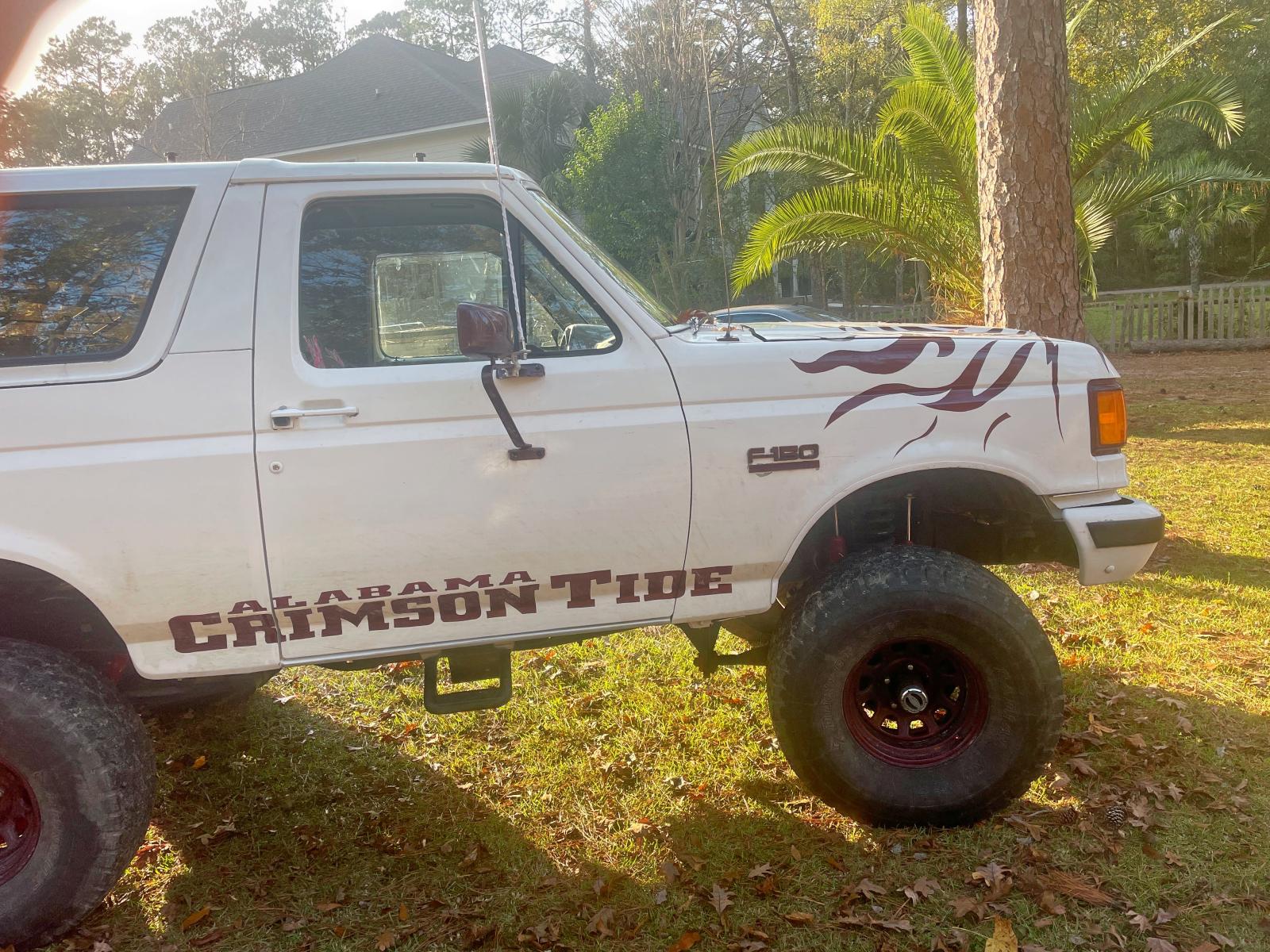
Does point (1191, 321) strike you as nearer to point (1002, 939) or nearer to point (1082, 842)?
point (1082, 842)

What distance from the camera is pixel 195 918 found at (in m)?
3.16

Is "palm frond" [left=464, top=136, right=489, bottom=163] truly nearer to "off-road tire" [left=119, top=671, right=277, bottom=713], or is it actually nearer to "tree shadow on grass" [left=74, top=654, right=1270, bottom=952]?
"off-road tire" [left=119, top=671, right=277, bottom=713]

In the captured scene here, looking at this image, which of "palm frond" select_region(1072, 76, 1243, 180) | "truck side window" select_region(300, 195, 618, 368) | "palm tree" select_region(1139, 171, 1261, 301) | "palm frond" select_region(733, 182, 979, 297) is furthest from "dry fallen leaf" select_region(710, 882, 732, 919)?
"palm tree" select_region(1139, 171, 1261, 301)

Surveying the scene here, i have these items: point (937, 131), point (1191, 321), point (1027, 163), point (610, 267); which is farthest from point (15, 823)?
point (1191, 321)

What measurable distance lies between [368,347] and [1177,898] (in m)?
3.14

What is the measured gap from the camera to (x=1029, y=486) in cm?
339

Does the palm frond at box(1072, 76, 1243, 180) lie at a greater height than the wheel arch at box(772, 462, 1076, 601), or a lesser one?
greater

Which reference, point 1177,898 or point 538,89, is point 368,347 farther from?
point 538,89

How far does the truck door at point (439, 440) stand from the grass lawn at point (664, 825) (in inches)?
35.5

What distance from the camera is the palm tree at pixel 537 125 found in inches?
866

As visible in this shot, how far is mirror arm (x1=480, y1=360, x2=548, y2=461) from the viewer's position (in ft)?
9.90

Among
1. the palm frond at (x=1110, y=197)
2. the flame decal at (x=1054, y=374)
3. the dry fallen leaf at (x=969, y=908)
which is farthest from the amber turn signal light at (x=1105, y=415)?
the palm frond at (x=1110, y=197)

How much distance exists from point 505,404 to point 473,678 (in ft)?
3.40

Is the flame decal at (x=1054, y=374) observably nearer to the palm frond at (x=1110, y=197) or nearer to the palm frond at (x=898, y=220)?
the palm frond at (x=898, y=220)
